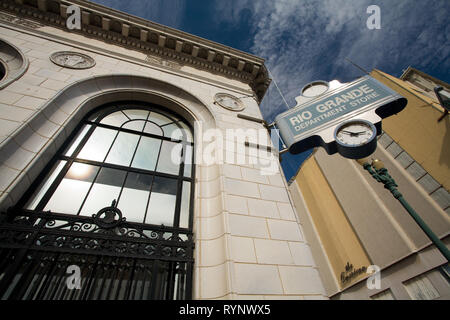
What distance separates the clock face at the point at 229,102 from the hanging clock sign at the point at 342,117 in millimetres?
2132

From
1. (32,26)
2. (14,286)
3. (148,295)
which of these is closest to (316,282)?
(148,295)

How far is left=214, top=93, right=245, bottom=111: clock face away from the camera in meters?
6.58

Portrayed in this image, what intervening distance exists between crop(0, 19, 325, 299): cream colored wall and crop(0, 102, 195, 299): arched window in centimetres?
32

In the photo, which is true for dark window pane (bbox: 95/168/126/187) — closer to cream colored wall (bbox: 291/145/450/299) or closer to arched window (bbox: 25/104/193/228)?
arched window (bbox: 25/104/193/228)

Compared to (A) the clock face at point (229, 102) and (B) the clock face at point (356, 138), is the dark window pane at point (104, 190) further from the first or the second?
(B) the clock face at point (356, 138)

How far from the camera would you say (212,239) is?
353 centimetres

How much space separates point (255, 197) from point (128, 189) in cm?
270

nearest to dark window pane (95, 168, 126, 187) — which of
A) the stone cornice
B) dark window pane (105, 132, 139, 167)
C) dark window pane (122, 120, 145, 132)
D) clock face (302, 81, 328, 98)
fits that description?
dark window pane (105, 132, 139, 167)

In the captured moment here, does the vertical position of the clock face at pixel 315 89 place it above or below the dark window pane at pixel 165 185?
above

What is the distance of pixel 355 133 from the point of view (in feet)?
12.0

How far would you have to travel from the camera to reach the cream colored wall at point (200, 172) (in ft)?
10.00

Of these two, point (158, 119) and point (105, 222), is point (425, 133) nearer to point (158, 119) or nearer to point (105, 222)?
point (158, 119)

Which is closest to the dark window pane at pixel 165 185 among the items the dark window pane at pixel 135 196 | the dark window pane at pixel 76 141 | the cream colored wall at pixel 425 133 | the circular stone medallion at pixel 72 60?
the dark window pane at pixel 135 196

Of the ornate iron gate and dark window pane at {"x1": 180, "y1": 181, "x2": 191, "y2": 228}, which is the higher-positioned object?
dark window pane at {"x1": 180, "y1": 181, "x2": 191, "y2": 228}
